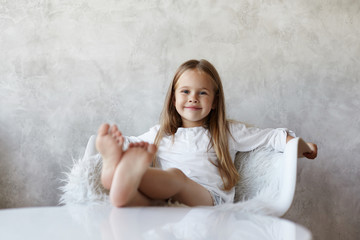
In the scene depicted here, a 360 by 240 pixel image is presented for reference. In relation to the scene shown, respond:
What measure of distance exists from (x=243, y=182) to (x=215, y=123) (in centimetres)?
25

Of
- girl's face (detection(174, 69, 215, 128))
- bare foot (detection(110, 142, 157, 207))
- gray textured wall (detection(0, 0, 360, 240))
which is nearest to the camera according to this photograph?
bare foot (detection(110, 142, 157, 207))

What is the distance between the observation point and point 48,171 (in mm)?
1804

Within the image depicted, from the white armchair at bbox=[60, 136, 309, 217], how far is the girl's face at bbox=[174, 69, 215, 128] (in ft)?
0.82

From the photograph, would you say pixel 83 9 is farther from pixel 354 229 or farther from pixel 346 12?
pixel 354 229

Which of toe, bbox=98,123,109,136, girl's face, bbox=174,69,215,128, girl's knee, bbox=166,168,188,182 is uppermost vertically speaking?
girl's face, bbox=174,69,215,128

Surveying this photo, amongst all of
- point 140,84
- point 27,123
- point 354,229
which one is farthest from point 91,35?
point 354,229

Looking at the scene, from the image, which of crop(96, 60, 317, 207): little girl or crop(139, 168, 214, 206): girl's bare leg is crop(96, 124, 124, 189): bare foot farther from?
crop(96, 60, 317, 207): little girl

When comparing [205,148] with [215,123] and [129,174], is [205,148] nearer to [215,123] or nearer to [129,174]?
[215,123]

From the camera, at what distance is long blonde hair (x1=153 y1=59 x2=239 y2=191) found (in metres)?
1.45

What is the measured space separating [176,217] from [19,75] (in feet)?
3.94

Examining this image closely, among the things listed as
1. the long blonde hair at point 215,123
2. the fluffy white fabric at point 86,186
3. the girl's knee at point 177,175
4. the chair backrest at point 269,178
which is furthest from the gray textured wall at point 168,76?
the girl's knee at point 177,175

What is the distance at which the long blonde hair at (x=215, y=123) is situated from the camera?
1.45 m

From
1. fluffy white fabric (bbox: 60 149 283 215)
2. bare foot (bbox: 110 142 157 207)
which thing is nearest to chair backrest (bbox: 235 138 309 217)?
fluffy white fabric (bbox: 60 149 283 215)

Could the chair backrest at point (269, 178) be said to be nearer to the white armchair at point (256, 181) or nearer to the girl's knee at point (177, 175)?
the white armchair at point (256, 181)
